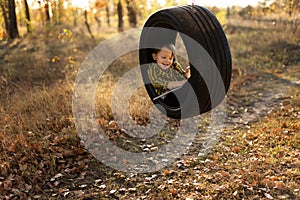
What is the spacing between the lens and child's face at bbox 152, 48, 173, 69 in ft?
18.3

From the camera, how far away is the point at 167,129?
7.42 metres

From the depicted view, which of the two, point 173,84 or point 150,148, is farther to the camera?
point 150,148

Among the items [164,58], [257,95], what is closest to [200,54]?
[164,58]

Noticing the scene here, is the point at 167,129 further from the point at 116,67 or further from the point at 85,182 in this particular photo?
the point at 116,67

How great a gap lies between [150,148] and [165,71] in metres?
1.73

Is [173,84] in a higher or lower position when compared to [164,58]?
lower

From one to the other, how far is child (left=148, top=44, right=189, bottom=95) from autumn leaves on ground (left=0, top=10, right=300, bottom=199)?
4.77 feet

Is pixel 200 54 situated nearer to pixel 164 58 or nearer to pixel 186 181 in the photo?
pixel 164 58

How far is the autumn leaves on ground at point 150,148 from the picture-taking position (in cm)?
504

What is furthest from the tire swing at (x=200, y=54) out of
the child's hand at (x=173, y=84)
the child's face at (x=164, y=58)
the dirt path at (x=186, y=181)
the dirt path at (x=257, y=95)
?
the dirt path at (x=257, y=95)

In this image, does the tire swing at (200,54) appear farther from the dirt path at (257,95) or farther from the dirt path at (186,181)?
the dirt path at (257,95)

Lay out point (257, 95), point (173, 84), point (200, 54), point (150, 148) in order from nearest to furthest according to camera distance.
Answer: point (200, 54)
point (173, 84)
point (150, 148)
point (257, 95)

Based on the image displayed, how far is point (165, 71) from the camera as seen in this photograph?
568cm

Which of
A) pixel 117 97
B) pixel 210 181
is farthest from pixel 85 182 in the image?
pixel 117 97
